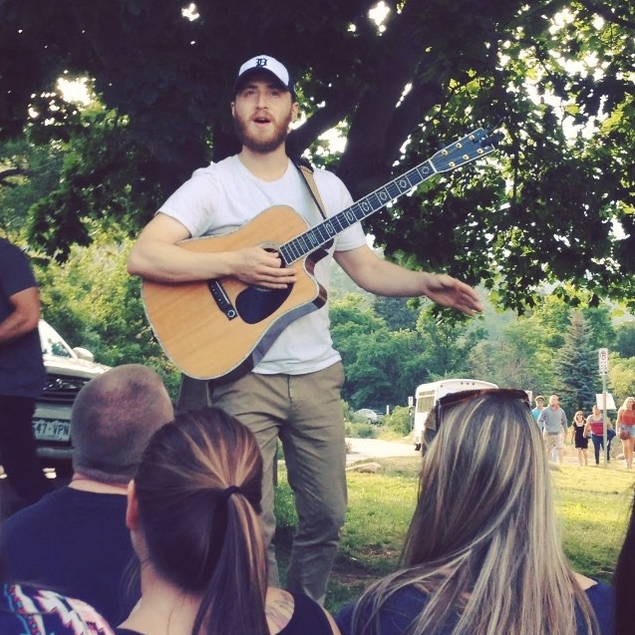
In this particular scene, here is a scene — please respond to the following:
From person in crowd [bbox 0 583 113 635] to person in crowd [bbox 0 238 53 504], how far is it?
3.38 metres

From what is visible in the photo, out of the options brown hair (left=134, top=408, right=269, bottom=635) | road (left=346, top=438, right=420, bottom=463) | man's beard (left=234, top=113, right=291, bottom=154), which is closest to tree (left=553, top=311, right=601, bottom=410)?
road (left=346, top=438, right=420, bottom=463)

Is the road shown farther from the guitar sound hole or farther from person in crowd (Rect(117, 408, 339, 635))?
person in crowd (Rect(117, 408, 339, 635))

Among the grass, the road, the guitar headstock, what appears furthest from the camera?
the road

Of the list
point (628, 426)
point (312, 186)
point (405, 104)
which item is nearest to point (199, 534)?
point (312, 186)

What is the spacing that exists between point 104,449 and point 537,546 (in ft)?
4.03

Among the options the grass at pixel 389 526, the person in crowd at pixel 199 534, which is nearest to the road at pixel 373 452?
the grass at pixel 389 526

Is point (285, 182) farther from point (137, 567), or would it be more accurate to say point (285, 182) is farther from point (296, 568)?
point (137, 567)

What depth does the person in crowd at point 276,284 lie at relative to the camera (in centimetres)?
369

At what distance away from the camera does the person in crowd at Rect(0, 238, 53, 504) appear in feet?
15.6

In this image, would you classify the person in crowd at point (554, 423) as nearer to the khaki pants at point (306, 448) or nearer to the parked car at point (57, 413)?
the parked car at point (57, 413)

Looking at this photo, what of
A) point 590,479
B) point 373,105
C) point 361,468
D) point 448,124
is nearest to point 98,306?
point 361,468

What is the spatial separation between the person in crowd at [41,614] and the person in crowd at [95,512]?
79 centimetres

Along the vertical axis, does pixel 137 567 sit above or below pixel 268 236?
below

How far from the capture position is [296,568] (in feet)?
Result: 12.5
